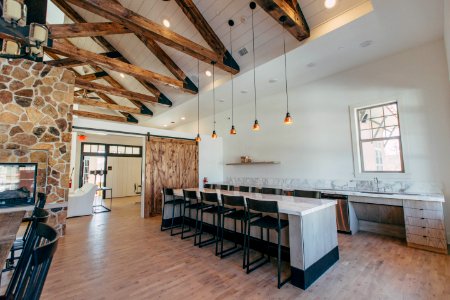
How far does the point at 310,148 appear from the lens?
5395 millimetres

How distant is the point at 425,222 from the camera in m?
3.35

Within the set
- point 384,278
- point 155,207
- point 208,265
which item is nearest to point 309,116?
point 384,278

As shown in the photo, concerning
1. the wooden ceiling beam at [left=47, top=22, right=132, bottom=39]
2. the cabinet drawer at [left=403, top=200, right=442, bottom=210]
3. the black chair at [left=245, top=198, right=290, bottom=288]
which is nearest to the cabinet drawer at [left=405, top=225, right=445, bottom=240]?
the cabinet drawer at [left=403, top=200, right=442, bottom=210]

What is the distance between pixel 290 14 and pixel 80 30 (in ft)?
12.3

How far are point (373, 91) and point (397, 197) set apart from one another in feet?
7.18

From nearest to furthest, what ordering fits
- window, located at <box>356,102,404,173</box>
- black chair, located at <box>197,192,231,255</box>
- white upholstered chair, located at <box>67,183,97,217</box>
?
1. black chair, located at <box>197,192,231,255</box>
2. window, located at <box>356,102,404,173</box>
3. white upholstered chair, located at <box>67,183,97,217</box>

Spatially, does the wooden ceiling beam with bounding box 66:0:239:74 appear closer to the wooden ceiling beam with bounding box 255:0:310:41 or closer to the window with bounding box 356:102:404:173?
the wooden ceiling beam with bounding box 255:0:310:41

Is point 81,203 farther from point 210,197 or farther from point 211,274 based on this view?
point 211,274

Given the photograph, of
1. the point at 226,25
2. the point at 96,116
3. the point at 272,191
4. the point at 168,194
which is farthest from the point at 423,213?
the point at 96,116

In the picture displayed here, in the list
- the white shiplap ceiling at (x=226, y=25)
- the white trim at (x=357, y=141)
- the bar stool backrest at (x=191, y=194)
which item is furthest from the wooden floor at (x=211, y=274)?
the white shiplap ceiling at (x=226, y=25)

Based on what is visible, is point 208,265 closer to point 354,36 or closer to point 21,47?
point 21,47

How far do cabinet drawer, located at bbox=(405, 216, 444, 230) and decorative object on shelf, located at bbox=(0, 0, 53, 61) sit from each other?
546cm

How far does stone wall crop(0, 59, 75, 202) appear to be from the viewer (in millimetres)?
3988

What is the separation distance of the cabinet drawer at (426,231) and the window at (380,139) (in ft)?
3.70
